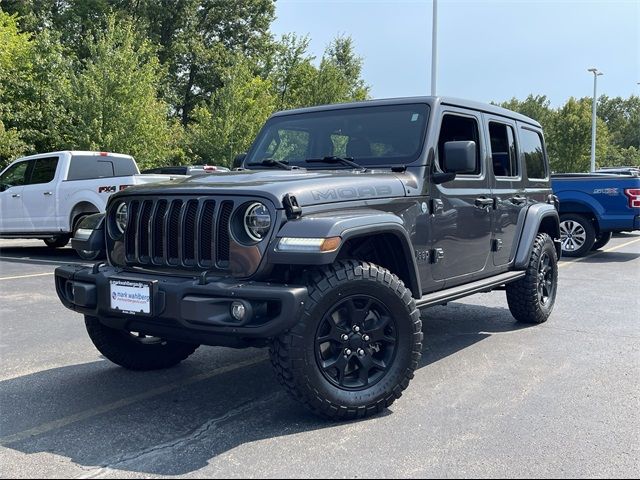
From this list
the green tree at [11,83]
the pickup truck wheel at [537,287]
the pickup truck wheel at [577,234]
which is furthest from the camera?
the green tree at [11,83]

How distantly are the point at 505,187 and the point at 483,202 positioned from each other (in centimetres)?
64

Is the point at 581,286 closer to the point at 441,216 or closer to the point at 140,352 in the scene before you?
the point at 441,216

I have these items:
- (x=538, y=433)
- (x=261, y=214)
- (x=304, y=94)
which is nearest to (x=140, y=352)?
(x=261, y=214)

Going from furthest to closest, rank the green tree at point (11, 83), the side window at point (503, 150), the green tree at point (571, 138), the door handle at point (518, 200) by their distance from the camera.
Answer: the green tree at point (571, 138) < the green tree at point (11, 83) < the door handle at point (518, 200) < the side window at point (503, 150)

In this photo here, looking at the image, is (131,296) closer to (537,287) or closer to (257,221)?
(257,221)

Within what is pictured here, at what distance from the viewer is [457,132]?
4957 mm

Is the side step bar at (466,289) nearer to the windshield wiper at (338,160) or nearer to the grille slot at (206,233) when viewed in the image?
the windshield wiper at (338,160)

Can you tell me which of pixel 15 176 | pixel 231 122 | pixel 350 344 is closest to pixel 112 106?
pixel 231 122

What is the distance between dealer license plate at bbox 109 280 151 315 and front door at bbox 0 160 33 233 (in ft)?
31.3

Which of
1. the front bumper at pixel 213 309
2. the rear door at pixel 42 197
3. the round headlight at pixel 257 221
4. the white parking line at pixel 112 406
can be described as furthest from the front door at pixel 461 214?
the rear door at pixel 42 197

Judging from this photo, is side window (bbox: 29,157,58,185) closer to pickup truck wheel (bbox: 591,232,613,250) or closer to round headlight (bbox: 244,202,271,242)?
round headlight (bbox: 244,202,271,242)

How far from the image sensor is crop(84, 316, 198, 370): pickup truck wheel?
4.34m

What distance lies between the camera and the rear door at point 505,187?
5.34 meters

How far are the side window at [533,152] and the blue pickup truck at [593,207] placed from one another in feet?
19.0
